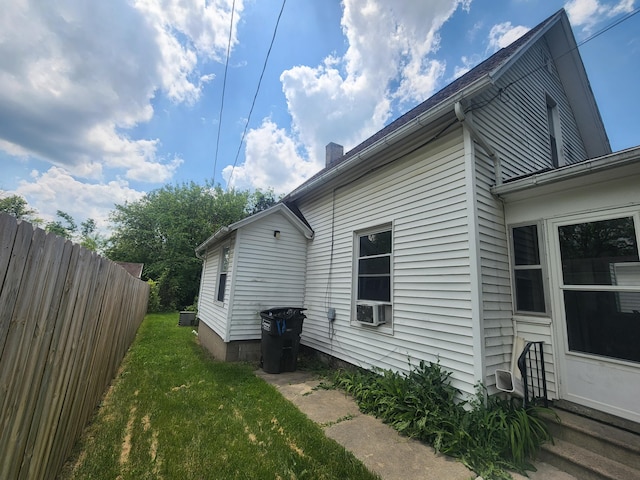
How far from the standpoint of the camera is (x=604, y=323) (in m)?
3.19

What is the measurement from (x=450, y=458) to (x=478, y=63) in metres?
7.92

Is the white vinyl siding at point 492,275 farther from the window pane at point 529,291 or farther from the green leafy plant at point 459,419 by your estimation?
the green leafy plant at point 459,419

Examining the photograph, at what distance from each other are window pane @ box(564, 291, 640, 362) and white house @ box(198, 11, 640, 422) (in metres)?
0.01

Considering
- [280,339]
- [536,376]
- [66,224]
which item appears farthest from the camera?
[66,224]

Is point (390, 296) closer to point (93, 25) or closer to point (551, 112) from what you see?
point (551, 112)

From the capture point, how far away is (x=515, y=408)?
3.31m

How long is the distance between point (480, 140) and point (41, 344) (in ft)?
17.2

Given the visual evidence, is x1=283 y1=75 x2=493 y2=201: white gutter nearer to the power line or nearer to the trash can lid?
the power line

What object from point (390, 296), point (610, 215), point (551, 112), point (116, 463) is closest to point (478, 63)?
point (551, 112)

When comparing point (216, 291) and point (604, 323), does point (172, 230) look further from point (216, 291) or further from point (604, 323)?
point (604, 323)

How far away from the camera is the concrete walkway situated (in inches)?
104

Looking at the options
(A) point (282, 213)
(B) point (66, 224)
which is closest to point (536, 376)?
(A) point (282, 213)

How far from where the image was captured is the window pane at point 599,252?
3.10 m

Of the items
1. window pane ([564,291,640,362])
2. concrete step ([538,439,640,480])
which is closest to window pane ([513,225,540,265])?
window pane ([564,291,640,362])
